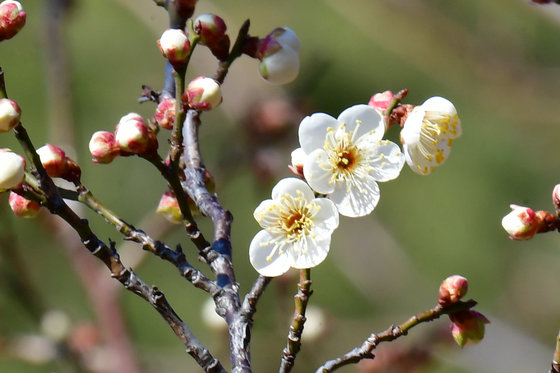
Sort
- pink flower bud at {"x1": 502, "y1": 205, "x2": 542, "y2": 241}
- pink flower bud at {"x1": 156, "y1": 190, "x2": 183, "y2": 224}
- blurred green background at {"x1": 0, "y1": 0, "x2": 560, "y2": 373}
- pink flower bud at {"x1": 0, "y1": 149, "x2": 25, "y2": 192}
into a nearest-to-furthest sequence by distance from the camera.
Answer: pink flower bud at {"x1": 0, "y1": 149, "x2": 25, "y2": 192}, pink flower bud at {"x1": 502, "y1": 205, "x2": 542, "y2": 241}, pink flower bud at {"x1": 156, "y1": 190, "x2": 183, "y2": 224}, blurred green background at {"x1": 0, "y1": 0, "x2": 560, "y2": 373}

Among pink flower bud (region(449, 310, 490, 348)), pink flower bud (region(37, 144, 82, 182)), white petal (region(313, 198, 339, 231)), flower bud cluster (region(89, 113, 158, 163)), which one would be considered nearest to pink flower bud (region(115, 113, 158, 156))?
flower bud cluster (region(89, 113, 158, 163))

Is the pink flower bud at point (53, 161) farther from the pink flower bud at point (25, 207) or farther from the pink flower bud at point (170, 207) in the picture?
the pink flower bud at point (170, 207)

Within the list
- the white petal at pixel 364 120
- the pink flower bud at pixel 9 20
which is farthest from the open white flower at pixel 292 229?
the pink flower bud at pixel 9 20

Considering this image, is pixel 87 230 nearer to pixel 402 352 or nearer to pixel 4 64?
pixel 402 352

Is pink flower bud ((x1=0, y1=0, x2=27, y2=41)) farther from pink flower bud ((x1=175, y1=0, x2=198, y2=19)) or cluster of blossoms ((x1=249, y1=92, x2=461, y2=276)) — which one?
cluster of blossoms ((x1=249, y1=92, x2=461, y2=276))

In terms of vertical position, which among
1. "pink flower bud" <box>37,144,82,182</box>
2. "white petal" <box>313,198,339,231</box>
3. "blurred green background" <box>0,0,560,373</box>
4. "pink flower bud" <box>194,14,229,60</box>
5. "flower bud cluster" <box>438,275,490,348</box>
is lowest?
"flower bud cluster" <box>438,275,490,348</box>

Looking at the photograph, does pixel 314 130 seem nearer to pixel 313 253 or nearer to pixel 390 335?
pixel 313 253
